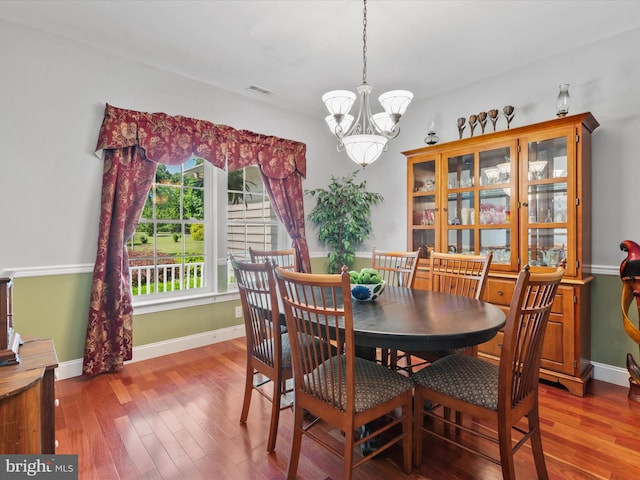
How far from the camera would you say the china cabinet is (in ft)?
8.77

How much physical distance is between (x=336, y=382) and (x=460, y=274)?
145cm

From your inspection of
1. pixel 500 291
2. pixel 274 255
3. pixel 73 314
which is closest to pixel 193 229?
pixel 274 255

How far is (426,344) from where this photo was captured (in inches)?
59.1

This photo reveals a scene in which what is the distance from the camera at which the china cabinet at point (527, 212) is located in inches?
105

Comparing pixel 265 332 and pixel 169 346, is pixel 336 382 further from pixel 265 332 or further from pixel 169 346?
pixel 169 346

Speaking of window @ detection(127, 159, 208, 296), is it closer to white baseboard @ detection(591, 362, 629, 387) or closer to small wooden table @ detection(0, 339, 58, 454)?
small wooden table @ detection(0, 339, 58, 454)

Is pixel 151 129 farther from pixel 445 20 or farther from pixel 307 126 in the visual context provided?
pixel 445 20

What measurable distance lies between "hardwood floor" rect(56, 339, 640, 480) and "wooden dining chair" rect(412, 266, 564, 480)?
0.27 metres

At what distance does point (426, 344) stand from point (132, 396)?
2219 millimetres

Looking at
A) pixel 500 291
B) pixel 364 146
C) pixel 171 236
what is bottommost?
pixel 500 291

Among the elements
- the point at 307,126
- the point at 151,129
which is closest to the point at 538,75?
the point at 307,126

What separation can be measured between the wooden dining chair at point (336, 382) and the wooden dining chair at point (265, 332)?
21 centimetres

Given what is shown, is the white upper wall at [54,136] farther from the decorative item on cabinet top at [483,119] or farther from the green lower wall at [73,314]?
the decorative item on cabinet top at [483,119]

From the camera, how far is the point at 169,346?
11.2 ft
